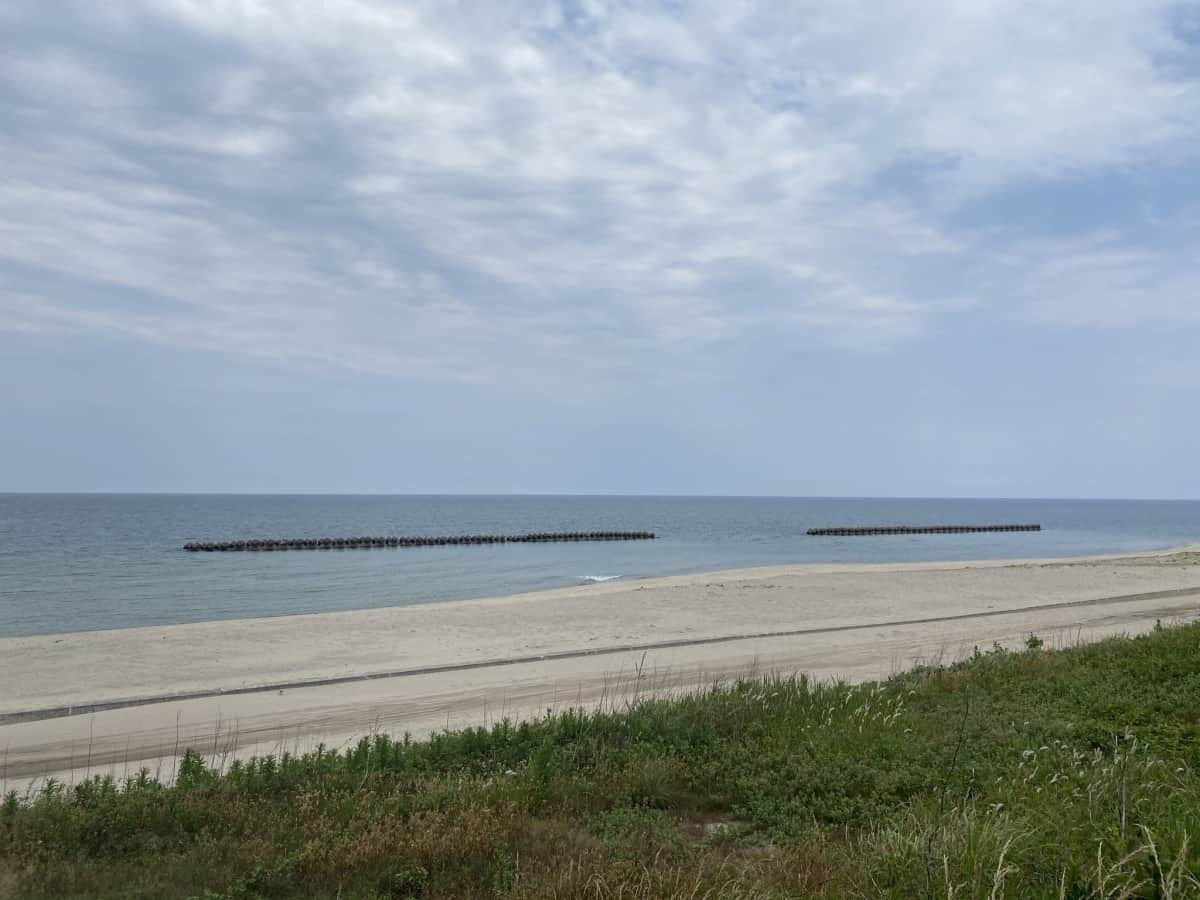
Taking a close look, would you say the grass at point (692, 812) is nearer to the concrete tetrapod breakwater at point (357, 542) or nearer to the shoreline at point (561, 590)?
the shoreline at point (561, 590)

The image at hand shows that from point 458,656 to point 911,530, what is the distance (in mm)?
102872

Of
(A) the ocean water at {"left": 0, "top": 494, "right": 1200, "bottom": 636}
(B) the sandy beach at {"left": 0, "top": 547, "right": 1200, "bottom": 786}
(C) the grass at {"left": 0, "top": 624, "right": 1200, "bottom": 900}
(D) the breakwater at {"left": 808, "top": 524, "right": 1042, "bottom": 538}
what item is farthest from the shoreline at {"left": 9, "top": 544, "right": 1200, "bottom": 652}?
(D) the breakwater at {"left": 808, "top": 524, "right": 1042, "bottom": 538}

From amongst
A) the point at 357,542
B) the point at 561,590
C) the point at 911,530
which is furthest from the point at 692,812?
the point at 911,530

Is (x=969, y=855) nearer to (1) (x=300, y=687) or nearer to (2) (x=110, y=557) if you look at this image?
(1) (x=300, y=687)

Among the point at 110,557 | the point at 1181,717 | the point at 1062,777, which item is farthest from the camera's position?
the point at 110,557

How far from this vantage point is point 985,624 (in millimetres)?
24984

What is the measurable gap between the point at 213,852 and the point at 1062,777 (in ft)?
21.9

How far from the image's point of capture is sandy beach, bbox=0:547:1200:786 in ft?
44.3

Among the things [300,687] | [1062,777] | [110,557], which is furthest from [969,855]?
[110,557]

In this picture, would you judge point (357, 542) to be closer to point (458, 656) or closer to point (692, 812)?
point (458, 656)

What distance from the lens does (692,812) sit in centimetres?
748

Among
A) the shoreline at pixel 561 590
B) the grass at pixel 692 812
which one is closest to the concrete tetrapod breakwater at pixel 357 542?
the shoreline at pixel 561 590

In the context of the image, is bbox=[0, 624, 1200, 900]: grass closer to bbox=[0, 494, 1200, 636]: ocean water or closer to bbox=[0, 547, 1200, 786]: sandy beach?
bbox=[0, 547, 1200, 786]: sandy beach

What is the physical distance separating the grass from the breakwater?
9408 cm
